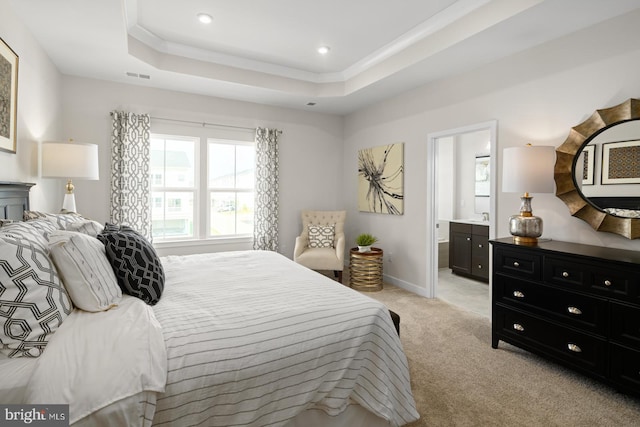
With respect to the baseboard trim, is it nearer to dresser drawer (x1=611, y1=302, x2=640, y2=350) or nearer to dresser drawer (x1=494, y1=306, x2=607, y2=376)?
dresser drawer (x1=494, y1=306, x2=607, y2=376)

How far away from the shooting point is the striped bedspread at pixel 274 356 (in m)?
1.29

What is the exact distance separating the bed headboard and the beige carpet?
8.92ft

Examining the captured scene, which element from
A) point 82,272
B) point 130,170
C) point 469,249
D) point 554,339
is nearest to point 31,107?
point 130,170

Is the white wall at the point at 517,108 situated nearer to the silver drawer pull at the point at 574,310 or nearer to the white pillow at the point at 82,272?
the silver drawer pull at the point at 574,310

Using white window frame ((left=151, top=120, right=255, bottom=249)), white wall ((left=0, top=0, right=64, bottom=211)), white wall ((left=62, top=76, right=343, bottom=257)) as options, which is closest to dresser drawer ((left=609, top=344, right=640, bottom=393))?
white wall ((left=62, top=76, right=343, bottom=257))

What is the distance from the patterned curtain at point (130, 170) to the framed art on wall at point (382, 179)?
293 centimetres

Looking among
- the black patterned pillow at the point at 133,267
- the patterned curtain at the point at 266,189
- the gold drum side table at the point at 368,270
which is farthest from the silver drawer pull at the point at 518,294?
the patterned curtain at the point at 266,189

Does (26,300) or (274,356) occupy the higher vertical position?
(26,300)

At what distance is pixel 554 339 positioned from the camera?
2.40 m

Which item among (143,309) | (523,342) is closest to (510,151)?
(523,342)

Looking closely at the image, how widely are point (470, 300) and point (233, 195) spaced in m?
3.42

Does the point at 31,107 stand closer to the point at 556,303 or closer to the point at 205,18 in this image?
the point at 205,18

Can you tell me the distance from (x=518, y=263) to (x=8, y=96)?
3803 millimetres

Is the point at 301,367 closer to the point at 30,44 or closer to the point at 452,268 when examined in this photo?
the point at 30,44
